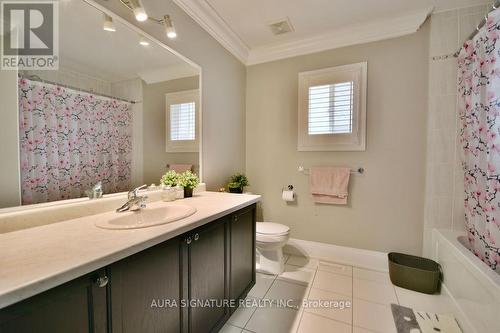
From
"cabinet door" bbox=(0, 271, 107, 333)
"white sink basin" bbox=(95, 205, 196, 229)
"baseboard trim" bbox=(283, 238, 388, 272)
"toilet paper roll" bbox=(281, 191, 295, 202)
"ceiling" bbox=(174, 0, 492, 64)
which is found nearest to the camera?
"cabinet door" bbox=(0, 271, 107, 333)

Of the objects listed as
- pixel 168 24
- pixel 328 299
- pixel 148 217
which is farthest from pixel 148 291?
pixel 168 24

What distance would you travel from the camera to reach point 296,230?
8.60 ft

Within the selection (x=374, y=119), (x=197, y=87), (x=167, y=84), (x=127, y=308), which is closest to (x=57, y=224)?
(x=127, y=308)

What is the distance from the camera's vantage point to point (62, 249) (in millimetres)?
744

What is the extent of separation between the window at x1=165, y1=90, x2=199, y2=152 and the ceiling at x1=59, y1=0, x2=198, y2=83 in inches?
8.1

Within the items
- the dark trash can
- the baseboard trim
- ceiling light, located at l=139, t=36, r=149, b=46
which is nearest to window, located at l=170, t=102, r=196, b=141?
ceiling light, located at l=139, t=36, r=149, b=46

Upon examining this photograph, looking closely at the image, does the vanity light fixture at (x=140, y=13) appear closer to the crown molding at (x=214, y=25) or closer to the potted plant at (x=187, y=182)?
the crown molding at (x=214, y=25)

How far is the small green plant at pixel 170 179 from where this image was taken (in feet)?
5.47

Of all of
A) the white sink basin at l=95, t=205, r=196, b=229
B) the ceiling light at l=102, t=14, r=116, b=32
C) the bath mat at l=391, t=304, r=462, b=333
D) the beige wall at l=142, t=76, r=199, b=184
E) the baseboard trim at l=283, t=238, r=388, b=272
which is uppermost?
the ceiling light at l=102, t=14, r=116, b=32

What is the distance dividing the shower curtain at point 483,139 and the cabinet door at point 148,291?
1.86 m

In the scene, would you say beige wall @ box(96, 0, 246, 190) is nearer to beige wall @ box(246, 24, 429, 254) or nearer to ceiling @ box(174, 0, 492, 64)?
ceiling @ box(174, 0, 492, 64)

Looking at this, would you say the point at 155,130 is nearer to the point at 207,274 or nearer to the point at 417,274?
the point at 207,274

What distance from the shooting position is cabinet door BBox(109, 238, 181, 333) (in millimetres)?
803

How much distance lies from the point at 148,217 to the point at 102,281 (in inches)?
23.4
